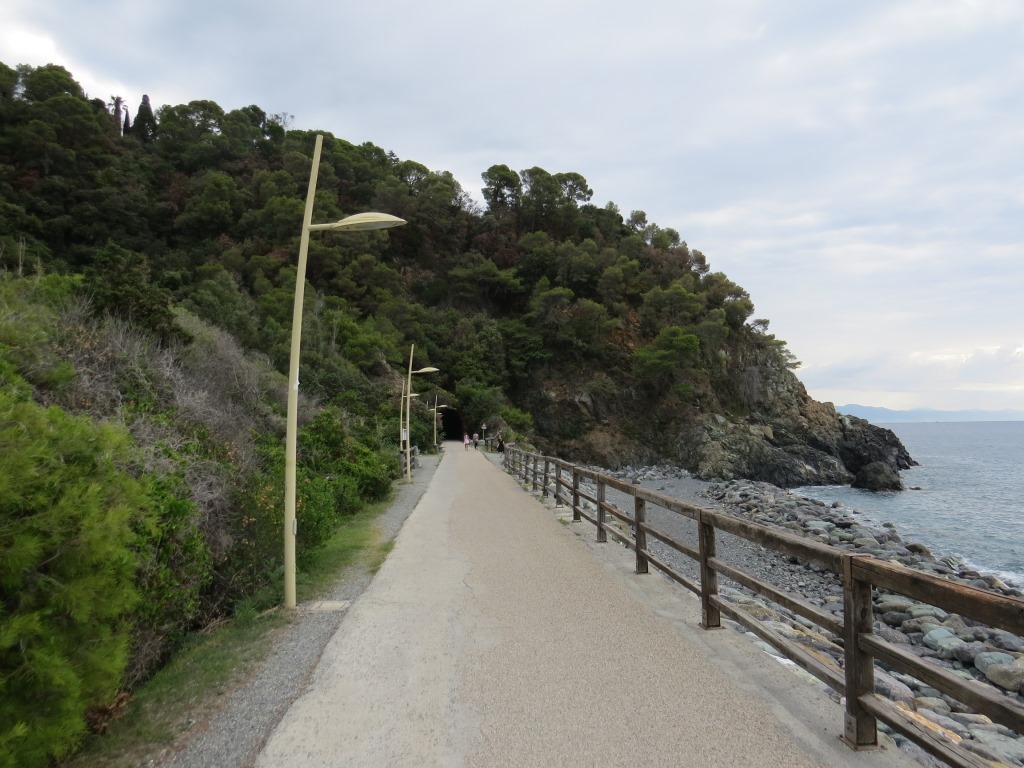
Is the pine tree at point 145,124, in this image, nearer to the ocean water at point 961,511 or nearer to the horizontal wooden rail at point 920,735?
the ocean water at point 961,511

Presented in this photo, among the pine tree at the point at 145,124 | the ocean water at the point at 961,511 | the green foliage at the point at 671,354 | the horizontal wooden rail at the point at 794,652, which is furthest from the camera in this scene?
the pine tree at the point at 145,124

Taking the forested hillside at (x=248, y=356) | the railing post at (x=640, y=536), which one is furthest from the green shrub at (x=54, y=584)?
the railing post at (x=640, y=536)

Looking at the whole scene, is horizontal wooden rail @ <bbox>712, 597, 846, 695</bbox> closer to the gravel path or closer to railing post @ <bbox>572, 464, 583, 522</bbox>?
the gravel path

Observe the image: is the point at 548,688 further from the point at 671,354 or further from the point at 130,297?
the point at 671,354

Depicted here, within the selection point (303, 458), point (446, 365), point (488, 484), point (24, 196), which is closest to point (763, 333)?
point (446, 365)

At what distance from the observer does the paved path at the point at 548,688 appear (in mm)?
2961

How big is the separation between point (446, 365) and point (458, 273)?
1384cm

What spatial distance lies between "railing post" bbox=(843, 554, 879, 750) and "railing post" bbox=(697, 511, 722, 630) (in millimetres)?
1741

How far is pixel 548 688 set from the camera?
145 inches

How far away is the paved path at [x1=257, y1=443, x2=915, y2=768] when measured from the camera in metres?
2.96

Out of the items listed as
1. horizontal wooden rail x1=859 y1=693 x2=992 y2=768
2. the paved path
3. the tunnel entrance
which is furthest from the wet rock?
horizontal wooden rail x1=859 y1=693 x2=992 y2=768

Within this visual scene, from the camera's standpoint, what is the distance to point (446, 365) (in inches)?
2218

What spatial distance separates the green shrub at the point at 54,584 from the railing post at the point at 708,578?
13.1 ft

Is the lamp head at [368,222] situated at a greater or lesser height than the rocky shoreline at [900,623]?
greater
